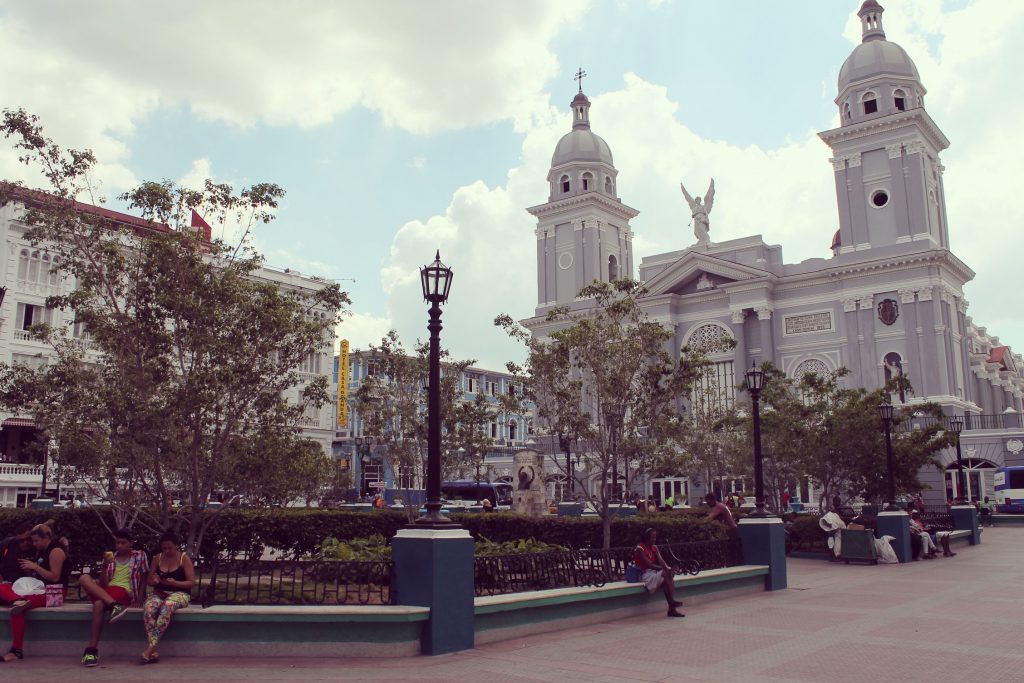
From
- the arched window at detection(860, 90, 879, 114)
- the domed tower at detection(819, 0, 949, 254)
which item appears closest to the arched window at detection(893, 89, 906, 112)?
the domed tower at detection(819, 0, 949, 254)

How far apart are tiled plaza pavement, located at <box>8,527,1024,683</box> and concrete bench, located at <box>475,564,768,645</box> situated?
0.18 meters

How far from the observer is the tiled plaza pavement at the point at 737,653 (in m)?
8.56

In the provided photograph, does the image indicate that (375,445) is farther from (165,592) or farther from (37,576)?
(165,592)

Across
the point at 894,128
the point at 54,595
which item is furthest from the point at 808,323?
the point at 54,595

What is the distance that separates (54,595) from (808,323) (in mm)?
47040

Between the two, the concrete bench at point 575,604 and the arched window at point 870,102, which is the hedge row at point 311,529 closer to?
the concrete bench at point 575,604

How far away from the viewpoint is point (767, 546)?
630 inches

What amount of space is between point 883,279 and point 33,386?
1720 inches

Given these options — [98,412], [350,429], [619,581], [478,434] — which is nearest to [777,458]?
[478,434]

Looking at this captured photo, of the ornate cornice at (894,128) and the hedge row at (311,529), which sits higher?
the ornate cornice at (894,128)

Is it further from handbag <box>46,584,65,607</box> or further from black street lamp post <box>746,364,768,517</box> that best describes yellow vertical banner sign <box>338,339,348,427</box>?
handbag <box>46,584,65,607</box>

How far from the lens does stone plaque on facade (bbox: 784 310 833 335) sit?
1976 inches

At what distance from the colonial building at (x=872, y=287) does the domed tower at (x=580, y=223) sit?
333 cm

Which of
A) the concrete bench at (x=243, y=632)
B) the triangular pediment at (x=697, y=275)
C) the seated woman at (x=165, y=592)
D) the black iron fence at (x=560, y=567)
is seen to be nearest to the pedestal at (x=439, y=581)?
the concrete bench at (x=243, y=632)
